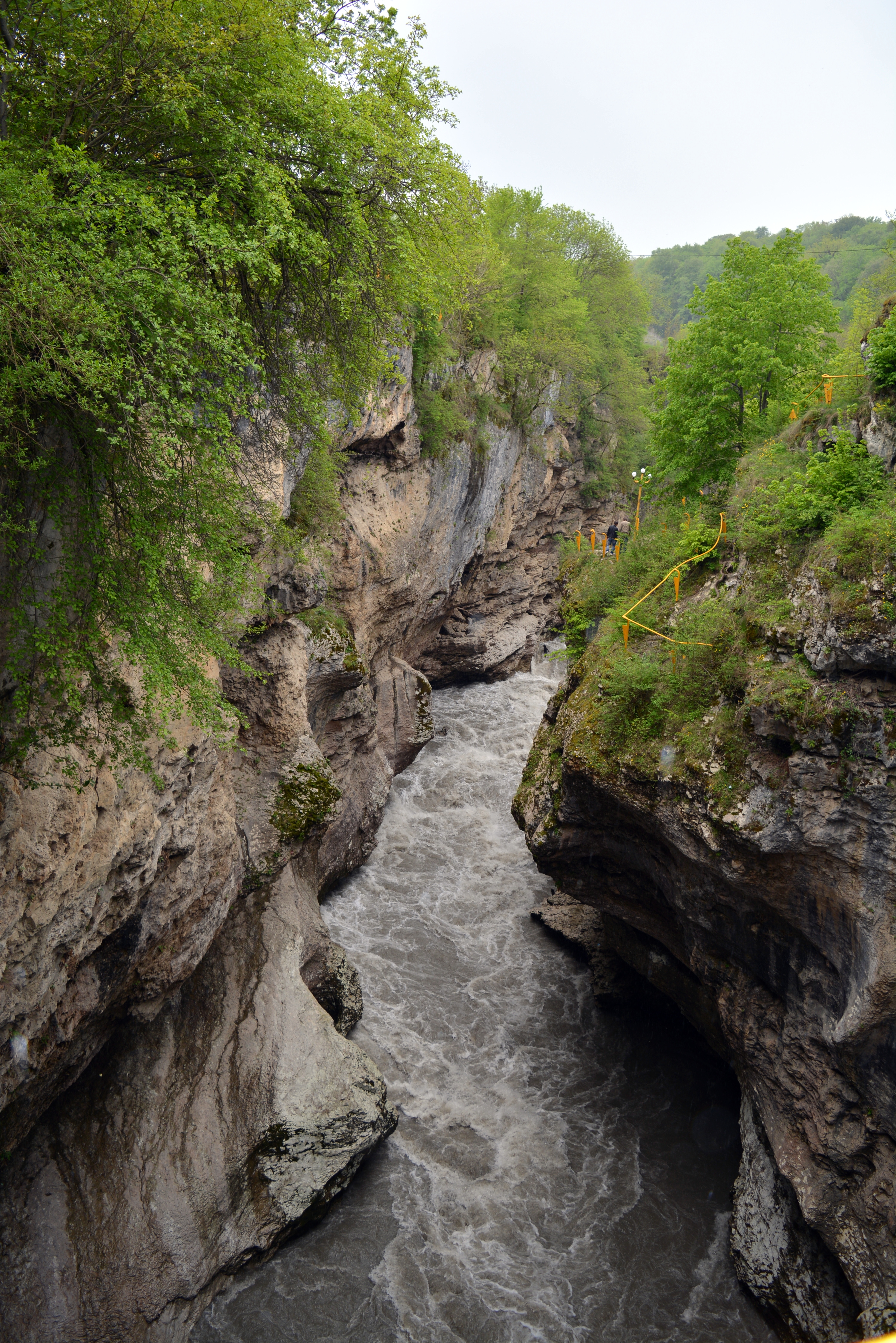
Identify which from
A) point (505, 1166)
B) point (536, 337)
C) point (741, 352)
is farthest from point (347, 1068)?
point (536, 337)

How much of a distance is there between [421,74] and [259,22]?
7.36 feet

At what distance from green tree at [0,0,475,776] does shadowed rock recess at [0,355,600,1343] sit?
4.32 ft

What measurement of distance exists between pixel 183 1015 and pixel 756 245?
2274 inches

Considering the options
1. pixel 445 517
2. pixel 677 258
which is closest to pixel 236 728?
pixel 445 517

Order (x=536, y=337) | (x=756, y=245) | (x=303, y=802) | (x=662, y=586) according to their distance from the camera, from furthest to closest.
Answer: (x=756, y=245) < (x=536, y=337) < (x=662, y=586) < (x=303, y=802)

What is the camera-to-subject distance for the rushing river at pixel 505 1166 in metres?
8.19

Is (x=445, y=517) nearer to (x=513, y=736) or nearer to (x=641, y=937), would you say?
(x=513, y=736)

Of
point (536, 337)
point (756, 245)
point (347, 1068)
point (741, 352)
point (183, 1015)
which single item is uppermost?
point (756, 245)

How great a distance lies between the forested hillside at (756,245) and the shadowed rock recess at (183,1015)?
40.6 metres

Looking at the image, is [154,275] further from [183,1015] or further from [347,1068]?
[347,1068]

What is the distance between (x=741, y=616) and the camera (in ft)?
30.7

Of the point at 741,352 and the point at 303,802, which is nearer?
the point at 303,802

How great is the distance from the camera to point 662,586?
11961 mm

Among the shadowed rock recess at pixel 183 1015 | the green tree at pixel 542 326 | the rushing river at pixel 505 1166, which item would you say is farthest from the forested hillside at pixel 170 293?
the green tree at pixel 542 326
